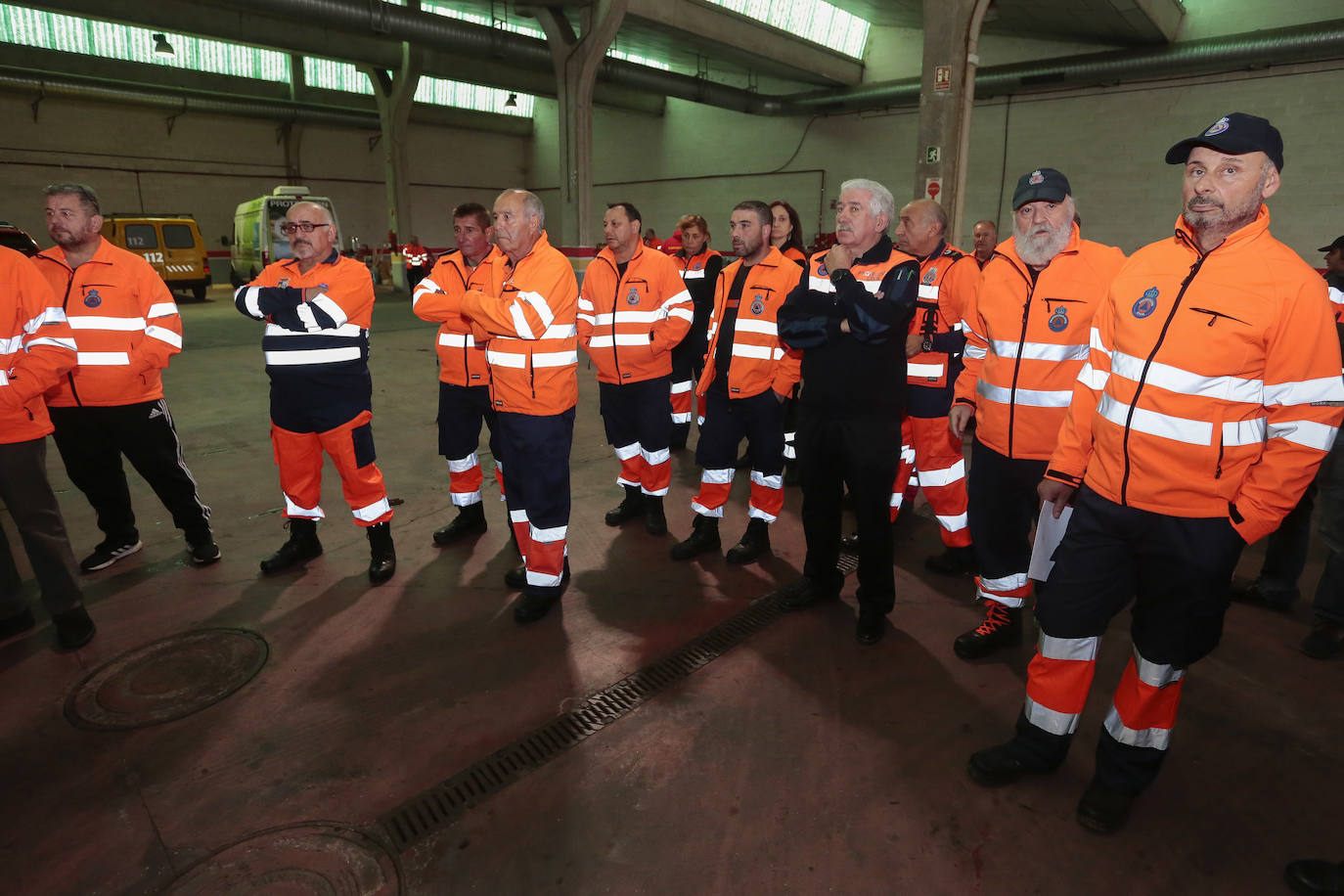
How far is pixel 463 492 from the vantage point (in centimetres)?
428

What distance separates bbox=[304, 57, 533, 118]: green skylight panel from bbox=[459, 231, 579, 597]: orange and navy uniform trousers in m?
18.8

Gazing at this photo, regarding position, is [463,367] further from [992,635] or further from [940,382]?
[992,635]

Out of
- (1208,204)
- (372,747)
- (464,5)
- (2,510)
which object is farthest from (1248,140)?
(464,5)

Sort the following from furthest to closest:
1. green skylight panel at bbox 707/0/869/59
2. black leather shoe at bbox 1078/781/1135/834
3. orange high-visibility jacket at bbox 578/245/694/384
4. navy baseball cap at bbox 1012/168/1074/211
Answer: green skylight panel at bbox 707/0/869/59 < orange high-visibility jacket at bbox 578/245/694/384 < navy baseball cap at bbox 1012/168/1074/211 < black leather shoe at bbox 1078/781/1135/834

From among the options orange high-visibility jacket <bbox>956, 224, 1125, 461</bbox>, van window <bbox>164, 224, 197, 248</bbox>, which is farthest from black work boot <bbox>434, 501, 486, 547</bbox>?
van window <bbox>164, 224, 197, 248</bbox>

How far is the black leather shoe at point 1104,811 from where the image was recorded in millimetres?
2115

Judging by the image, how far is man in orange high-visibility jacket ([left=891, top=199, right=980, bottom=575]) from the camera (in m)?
3.79

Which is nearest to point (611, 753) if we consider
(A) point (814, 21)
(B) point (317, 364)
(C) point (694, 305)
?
(B) point (317, 364)

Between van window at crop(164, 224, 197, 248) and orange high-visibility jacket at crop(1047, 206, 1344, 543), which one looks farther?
van window at crop(164, 224, 197, 248)

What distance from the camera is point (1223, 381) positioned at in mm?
1857

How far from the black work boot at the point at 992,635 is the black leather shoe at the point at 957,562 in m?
0.71

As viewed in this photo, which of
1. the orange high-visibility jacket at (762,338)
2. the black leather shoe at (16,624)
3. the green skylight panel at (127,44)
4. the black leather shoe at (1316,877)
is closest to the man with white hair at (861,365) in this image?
the orange high-visibility jacket at (762,338)

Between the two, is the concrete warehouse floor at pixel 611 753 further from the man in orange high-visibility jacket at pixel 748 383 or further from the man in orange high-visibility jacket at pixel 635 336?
the man in orange high-visibility jacket at pixel 635 336

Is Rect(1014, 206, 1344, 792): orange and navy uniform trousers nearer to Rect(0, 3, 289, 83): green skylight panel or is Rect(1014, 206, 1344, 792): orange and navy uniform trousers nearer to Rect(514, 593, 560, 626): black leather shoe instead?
Rect(514, 593, 560, 626): black leather shoe
